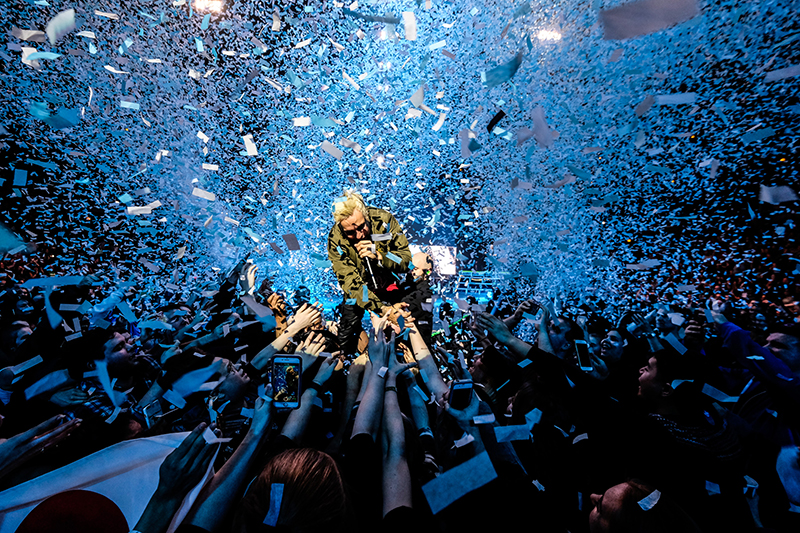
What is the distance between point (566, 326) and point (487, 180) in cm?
156

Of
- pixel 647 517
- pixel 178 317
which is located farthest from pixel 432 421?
pixel 178 317

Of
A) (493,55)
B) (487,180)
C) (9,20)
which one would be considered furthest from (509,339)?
(9,20)

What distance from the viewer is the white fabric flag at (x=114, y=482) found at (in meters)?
1.10

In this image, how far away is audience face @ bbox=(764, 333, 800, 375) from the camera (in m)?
1.80

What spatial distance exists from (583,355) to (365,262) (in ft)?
6.93

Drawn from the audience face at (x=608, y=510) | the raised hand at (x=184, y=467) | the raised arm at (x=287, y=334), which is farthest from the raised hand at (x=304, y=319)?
the audience face at (x=608, y=510)

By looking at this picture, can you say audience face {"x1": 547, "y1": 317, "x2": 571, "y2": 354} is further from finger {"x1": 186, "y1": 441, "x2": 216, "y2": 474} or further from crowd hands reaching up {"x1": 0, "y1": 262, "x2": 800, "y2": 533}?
finger {"x1": 186, "y1": 441, "x2": 216, "y2": 474}

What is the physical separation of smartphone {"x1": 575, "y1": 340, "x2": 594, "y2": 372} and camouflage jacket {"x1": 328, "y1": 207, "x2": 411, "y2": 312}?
5.64 ft

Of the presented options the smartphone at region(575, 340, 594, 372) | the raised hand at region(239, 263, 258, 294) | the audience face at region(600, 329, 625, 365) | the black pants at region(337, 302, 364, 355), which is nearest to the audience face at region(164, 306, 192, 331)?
the raised hand at region(239, 263, 258, 294)

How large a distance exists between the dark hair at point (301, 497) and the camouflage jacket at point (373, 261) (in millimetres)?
2159

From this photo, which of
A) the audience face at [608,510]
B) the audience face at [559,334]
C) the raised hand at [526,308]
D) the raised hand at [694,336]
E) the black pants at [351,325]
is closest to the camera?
the audience face at [608,510]

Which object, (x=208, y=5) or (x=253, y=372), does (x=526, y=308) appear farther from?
(x=208, y=5)

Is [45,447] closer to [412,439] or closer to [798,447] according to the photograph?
[412,439]

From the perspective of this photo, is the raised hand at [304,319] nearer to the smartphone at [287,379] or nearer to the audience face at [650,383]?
the smartphone at [287,379]
